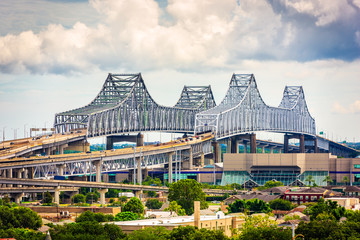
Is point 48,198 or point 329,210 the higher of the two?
point 48,198

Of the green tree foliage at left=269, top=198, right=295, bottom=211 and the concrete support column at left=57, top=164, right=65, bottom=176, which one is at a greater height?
the concrete support column at left=57, top=164, right=65, bottom=176

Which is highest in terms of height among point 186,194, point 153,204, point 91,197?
point 186,194

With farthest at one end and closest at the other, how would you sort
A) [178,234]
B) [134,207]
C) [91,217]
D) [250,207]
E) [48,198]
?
[48,198], [250,207], [134,207], [91,217], [178,234]

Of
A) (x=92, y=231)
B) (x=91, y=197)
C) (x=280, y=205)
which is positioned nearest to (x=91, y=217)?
(x=92, y=231)

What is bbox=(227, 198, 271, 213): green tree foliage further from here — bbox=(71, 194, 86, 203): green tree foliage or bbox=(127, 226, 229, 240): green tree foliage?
bbox=(127, 226, 229, 240): green tree foliage

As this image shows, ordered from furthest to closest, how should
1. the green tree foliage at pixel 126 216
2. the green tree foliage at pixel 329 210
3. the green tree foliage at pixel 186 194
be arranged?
the green tree foliage at pixel 186 194 < the green tree foliage at pixel 126 216 < the green tree foliage at pixel 329 210

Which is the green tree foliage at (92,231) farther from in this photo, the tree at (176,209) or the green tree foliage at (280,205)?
the green tree foliage at (280,205)

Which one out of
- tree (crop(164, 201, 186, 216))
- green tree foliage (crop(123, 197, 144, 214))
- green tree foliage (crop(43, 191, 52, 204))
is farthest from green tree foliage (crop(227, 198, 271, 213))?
green tree foliage (crop(43, 191, 52, 204))

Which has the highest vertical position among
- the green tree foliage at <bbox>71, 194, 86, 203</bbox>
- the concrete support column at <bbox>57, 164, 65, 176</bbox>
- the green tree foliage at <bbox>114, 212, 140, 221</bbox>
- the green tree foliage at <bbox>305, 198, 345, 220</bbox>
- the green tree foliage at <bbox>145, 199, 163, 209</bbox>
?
the concrete support column at <bbox>57, 164, 65, 176</bbox>

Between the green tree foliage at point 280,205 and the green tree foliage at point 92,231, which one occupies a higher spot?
the green tree foliage at point 92,231

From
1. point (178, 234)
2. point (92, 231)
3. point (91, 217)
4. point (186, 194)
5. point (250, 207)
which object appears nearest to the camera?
point (178, 234)

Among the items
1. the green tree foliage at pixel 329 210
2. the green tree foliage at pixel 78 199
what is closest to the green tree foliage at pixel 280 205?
the green tree foliage at pixel 329 210

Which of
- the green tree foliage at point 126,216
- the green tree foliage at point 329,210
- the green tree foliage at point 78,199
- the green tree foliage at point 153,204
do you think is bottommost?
Result: the green tree foliage at point 153,204

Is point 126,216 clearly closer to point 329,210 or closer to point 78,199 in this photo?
point 329,210
